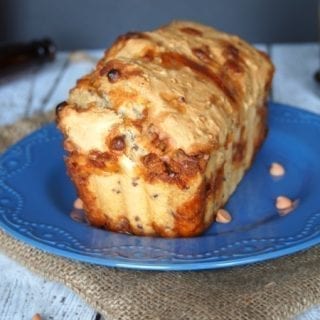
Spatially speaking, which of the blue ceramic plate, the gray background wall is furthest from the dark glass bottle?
the blue ceramic plate

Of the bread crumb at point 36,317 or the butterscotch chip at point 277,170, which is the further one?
the butterscotch chip at point 277,170

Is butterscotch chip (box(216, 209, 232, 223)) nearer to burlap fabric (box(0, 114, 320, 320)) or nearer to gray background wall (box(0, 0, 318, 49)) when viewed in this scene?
burlap fabric (box(0, 114, 320, 320))

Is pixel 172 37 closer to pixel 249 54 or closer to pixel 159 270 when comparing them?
pixel 249 54

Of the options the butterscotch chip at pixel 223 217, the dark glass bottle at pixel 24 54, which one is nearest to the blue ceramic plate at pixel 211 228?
the butterscotch chip at pixel 223 217

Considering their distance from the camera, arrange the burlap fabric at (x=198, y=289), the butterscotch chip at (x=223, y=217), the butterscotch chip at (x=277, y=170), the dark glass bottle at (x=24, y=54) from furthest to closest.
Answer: the dark glass bottle at (x=24, y=54) < the butterscotch chip at (x=277, y=170) < the butterscotch chip at (x=223, y=217) < the burlap fabric at (x=198, y=289)

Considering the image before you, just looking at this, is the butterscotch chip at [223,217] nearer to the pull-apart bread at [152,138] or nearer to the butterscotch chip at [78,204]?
the pull-apart bread at [152,138]

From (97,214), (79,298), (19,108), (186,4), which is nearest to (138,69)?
(97,214)

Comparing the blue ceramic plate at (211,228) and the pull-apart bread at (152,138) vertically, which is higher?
the pull-apart bread at (152,138)
